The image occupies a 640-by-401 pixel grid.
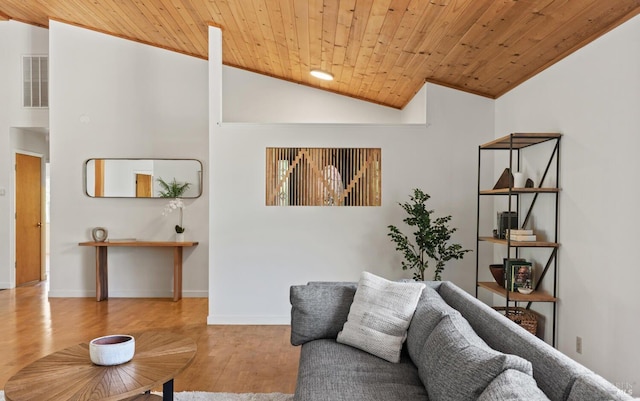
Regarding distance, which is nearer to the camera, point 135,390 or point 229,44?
point 135,390

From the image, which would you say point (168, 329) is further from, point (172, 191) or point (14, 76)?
point (14, 76)

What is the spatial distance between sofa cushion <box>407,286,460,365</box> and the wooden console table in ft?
12.7

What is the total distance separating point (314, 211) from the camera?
4.52 meters

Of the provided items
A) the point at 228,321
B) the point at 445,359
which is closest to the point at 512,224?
the point at 445,359

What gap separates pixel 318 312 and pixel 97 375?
119 centimetres

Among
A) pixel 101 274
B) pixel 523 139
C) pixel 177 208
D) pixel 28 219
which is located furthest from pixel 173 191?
pixel 523 139

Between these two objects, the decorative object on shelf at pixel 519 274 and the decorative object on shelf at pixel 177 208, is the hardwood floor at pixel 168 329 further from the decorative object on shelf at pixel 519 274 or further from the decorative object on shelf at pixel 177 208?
the decorative object on shelf at pixel 519 274

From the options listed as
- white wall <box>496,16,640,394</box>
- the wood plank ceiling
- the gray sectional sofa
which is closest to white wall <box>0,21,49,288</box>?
the wood plank ceiling

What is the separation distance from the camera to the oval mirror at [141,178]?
5.80 metres

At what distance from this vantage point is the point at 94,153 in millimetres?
5805

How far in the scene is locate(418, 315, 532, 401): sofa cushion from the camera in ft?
4.47

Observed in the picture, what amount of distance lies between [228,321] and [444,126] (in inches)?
118

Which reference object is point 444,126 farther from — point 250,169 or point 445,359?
point 445,359

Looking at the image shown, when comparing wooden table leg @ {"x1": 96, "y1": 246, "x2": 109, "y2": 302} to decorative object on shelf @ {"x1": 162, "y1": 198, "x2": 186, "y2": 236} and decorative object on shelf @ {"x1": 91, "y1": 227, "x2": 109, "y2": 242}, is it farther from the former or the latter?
decorative object on shelf @ {"x1": 162, "y1": 198, "x2": 186, "y2": 236}
